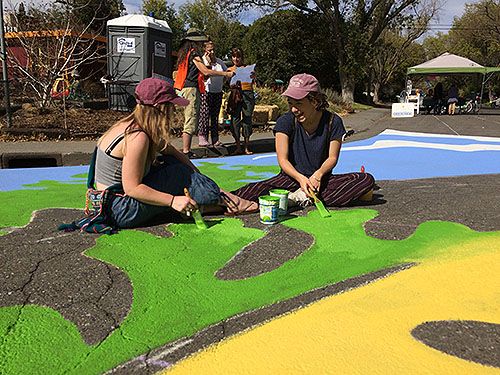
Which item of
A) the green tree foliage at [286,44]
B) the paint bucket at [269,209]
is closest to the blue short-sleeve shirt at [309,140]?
the paint bucket at [269,209]

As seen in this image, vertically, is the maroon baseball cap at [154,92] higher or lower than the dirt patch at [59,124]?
higher

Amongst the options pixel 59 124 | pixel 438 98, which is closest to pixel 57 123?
pixel 59 124

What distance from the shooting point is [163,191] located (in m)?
3.49

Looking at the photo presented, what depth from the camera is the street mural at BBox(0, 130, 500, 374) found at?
1.88m

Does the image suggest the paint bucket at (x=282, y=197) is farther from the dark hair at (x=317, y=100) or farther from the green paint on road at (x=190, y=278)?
the dark hair at (x=317, y=100)

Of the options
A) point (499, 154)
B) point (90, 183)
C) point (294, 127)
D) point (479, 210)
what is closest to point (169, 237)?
point (90, 183)

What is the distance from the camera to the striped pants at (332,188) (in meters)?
4.14

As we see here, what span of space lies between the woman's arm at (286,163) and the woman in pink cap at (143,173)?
0.75 metres

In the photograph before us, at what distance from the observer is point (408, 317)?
2219 mm

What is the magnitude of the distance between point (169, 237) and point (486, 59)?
175 feet

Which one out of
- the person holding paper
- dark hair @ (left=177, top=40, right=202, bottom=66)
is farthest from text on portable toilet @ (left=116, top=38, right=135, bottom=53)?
dark hair @ (left=177, top=40, right=202, bottom=66)

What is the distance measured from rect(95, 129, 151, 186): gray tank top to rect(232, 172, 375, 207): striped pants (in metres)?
1.12

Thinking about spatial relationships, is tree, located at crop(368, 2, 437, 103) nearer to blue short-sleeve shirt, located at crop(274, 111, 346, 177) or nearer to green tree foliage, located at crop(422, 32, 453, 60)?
green tree foliage, located at crop(422, 32, 453, 60)

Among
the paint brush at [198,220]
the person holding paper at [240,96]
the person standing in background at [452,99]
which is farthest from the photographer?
the person standing in background at [452,99]
